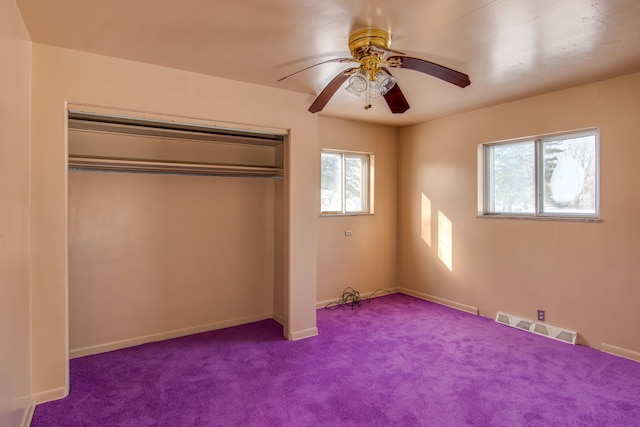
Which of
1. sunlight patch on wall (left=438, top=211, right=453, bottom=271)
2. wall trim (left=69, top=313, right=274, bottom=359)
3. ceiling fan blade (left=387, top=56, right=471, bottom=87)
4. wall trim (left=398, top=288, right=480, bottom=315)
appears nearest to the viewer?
ceiling fan blade (left=387, top=56, right=471, bottom=87)

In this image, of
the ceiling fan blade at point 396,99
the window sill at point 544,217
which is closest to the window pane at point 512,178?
the window sill at point 544,217

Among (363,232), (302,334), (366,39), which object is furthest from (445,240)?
(366,39)

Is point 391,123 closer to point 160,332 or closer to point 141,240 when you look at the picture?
point 141,240

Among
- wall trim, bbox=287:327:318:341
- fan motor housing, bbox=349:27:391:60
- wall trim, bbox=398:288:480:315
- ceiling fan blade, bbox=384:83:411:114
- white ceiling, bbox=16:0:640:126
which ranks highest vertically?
white ceiling, bbox=16:0:640:126

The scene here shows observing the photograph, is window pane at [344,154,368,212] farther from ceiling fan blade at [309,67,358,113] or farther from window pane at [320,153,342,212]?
ceiling fan blade at [309,67,358,113]

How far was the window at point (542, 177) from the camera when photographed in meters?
3.65

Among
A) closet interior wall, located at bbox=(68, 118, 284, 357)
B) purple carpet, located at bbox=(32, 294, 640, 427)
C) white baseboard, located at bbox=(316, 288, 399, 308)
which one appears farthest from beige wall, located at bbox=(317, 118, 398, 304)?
purple carpet, located at bbox=(32, 294, 640, 427)

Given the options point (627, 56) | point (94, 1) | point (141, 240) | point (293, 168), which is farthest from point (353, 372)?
point (627, 56)

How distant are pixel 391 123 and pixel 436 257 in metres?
2.06

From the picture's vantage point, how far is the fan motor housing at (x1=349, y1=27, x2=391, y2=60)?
2385 millimetres

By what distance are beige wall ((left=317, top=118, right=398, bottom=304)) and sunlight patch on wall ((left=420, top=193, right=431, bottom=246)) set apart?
51cm

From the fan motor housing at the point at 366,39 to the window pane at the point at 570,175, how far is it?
2556 millimetres

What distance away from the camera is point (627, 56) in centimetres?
287

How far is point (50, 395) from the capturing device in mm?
2613
